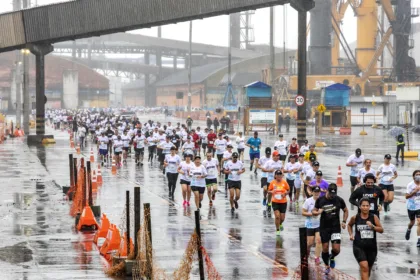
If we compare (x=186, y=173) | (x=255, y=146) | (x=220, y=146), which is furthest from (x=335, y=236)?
(x=220, y=146)

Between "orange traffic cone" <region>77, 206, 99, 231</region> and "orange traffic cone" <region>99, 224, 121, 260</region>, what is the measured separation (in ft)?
10.3

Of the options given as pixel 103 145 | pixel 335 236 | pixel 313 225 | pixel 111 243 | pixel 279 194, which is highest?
pixel 103 145

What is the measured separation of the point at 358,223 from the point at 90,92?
13082 cm

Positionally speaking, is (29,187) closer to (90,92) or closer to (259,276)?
(259,276)

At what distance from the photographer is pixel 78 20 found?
53.3 metres

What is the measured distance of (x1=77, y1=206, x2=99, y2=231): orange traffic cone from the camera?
66.8ft

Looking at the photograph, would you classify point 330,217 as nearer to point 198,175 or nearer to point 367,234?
point 367,234

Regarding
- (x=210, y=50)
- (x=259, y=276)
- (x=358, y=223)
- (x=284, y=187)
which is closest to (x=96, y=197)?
(x=284, y=187)

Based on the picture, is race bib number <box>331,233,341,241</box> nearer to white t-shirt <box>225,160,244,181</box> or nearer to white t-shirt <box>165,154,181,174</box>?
white t-shirt <box>225,160,244,181</box>

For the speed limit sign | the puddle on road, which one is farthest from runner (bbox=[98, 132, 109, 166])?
the puddle on road

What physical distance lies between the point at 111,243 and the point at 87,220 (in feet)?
11.6

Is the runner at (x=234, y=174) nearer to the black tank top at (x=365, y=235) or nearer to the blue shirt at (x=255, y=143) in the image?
the black tank top at (x=365, y=235)

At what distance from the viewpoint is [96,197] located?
27000 millimetres

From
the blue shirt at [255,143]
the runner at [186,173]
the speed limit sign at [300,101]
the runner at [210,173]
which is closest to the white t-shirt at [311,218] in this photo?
the runner at [186,173]
